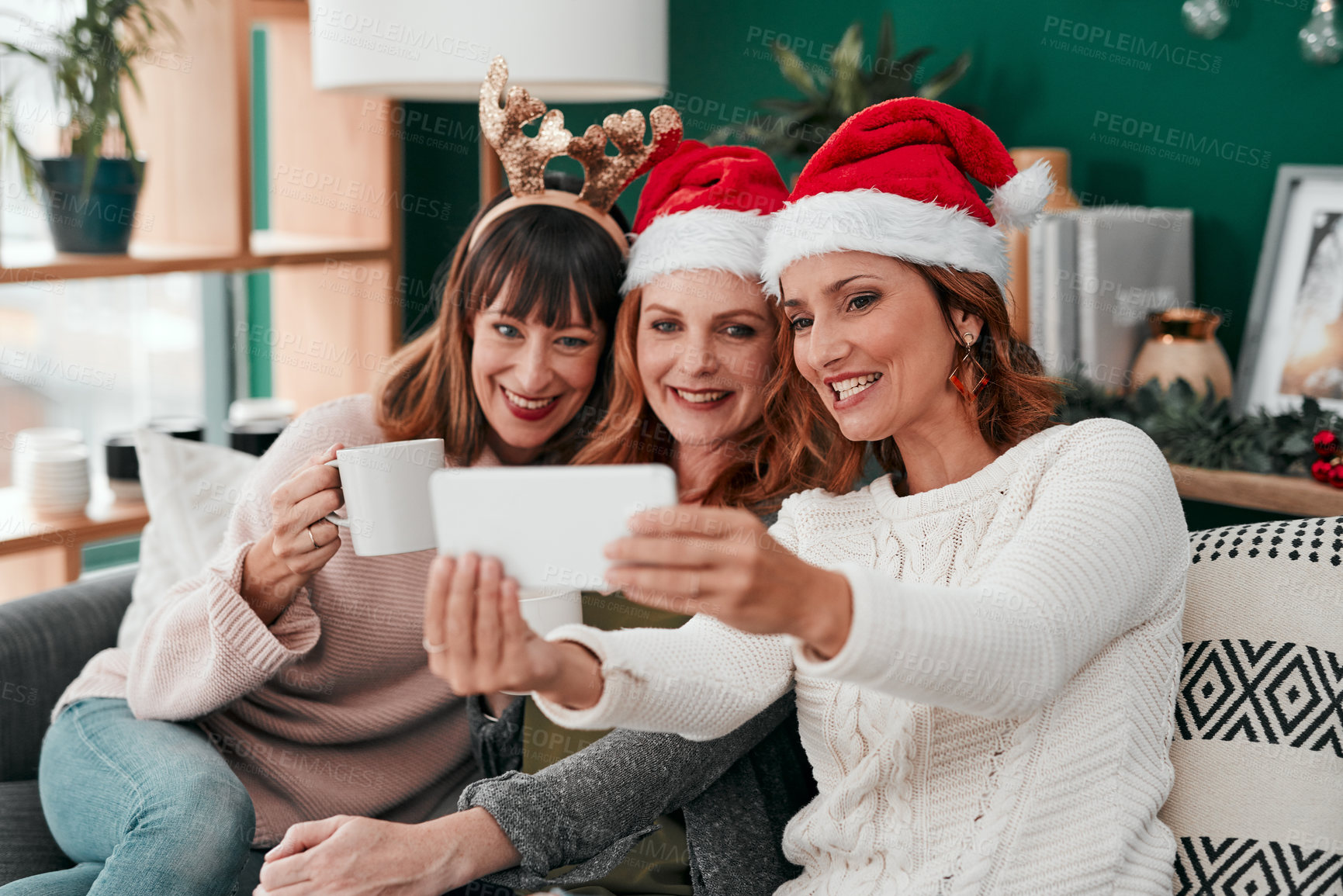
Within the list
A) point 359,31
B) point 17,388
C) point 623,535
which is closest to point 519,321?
point 359,31

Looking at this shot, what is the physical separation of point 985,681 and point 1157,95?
1821mm

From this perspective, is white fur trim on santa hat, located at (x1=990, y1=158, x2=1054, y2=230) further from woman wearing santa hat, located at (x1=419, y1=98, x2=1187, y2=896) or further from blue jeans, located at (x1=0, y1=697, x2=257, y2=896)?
blue jeans, located at (x1=0, y1=697, x2=257, y2=896)

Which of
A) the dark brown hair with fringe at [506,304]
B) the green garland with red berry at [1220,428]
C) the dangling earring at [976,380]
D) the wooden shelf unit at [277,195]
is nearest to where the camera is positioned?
the dangling earring at [976,380]

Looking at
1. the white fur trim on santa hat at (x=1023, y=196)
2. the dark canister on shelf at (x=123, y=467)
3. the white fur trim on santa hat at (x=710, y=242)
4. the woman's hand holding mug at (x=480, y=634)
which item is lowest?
the dark canister on shelf at (x=123, y=467)

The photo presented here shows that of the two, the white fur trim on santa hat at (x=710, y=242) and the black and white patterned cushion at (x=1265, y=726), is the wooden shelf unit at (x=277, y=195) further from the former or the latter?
the black and white patterned cushion at (x=1265, y=726)

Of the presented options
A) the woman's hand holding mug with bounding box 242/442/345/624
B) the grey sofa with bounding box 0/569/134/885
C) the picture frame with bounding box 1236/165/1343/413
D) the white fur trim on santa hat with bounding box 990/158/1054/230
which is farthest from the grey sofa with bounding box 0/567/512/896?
the picture frame with bounding box 1236/165/1343/413

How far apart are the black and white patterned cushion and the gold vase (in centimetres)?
88

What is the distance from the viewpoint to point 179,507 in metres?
1.84

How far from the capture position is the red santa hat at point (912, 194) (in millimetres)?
1144

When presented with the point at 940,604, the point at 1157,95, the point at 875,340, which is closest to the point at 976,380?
the point at 875,340

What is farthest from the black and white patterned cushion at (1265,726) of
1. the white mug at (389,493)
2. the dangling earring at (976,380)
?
the white mug at (389,493)

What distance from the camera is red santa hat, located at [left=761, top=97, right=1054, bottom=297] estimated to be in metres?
1.14

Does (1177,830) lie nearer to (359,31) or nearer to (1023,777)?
(1023,777)

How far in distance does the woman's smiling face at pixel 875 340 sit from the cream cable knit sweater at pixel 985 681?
0.11 meters
